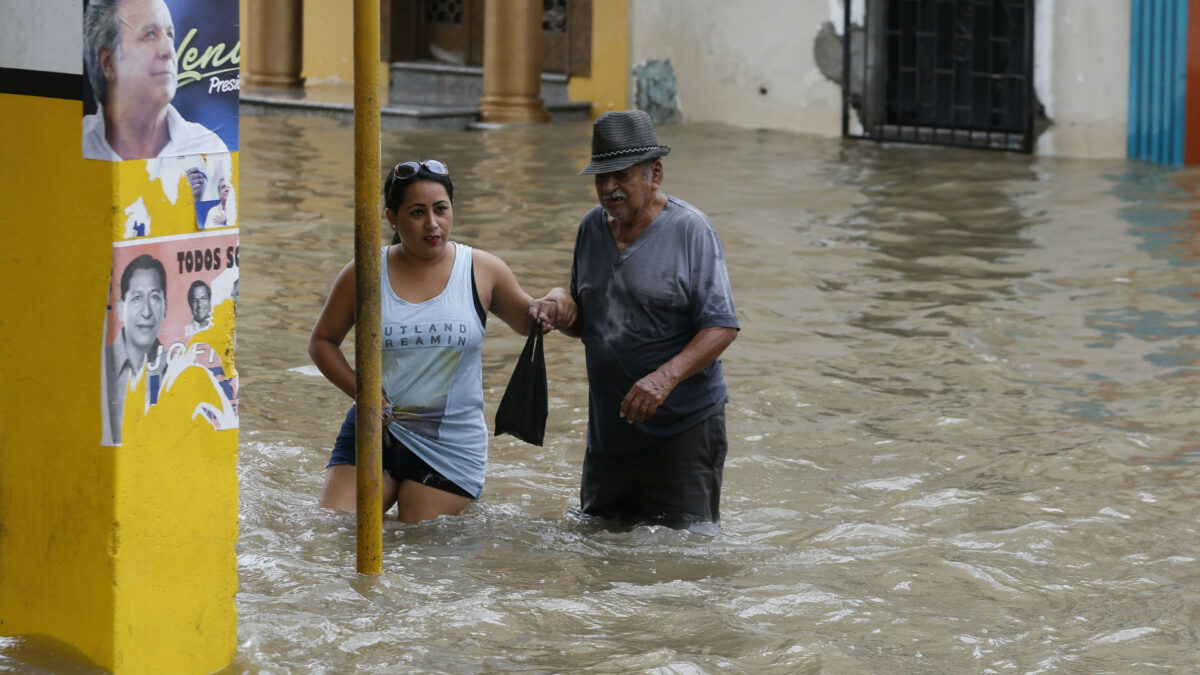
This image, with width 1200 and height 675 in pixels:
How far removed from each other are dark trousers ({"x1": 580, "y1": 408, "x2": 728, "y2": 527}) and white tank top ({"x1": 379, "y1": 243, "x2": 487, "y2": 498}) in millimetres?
475

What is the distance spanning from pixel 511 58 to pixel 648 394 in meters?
14.6

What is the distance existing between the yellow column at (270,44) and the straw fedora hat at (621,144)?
56.9 feet

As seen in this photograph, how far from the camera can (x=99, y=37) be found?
3881 mm

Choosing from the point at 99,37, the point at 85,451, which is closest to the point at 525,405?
the point at 85,451

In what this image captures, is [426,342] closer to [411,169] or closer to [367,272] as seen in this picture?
[411,169]

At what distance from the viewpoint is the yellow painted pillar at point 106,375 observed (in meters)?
3.94

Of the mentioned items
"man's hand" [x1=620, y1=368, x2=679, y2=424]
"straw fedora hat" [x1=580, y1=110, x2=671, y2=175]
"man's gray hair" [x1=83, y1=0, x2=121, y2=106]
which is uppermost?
"man's gray hair" [x1=83, y1=0, x2=121, y2=106]

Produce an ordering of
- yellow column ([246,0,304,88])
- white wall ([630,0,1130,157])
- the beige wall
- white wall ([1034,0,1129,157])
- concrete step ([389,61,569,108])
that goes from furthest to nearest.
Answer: yellow column ([246,0,304,88]) → concrete step ([389,61,569,108]) → the beige wall → white wall ([630,0,1130,157]) → white wall ([1034,0,1129,157])

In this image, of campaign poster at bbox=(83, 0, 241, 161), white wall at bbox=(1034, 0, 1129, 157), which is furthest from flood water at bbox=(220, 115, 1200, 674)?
white wall at bbox=(1034, 0, 1129, 157)

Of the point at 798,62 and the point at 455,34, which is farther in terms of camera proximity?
the point at 455,34

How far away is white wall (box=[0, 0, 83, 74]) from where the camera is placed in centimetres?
392

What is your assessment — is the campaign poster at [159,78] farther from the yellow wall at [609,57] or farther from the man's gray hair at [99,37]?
the yellow wall at [609,57]

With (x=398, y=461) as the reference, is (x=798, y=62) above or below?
above

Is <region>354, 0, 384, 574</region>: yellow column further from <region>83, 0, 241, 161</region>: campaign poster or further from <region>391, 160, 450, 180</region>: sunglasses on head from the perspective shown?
<region>391, 160, 450, 180</region>: sunglasses on head
